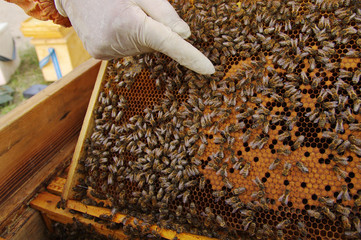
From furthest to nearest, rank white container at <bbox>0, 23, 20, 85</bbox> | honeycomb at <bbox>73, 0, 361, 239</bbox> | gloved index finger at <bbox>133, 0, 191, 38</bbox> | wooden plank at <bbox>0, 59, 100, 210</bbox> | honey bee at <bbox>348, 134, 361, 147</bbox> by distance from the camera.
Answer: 1. white container at <bbox>0, 23, 20, 85</bbox>
2. wooden plank at <bbox>0, 59, 100, 210</bbox>
3. gloved index finger at <bbox>133, 0, 191, 38</bbox>
4. honeycomb at <bbox>73, 0, 361, 239</bbox>
5. honey bee at <bbox>348, 134, 361, 147</bbox>

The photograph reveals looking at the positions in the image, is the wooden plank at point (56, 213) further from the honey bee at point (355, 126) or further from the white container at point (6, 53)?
the white container at point (6, 53)

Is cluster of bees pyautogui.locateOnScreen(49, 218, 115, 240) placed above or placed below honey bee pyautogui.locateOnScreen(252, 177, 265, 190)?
below

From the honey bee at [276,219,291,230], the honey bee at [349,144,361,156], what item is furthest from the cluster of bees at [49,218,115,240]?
the honey bee at [349,144,361,156]

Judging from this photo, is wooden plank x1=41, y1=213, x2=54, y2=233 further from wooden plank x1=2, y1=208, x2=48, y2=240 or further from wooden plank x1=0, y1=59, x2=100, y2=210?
wooden plank x1=0, y1=59, x2=100, y2=210

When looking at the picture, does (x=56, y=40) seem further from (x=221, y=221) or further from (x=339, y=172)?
(x=339, y=172)

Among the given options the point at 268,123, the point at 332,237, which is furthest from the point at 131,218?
the point at 332,237

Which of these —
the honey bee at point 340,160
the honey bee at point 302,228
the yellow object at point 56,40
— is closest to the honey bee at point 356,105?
the honey bee at point 340,160
